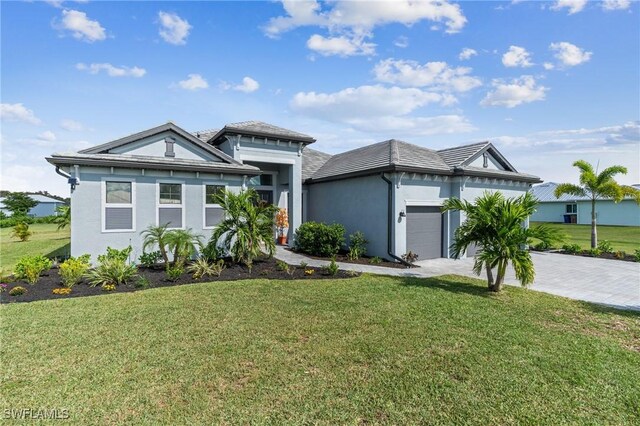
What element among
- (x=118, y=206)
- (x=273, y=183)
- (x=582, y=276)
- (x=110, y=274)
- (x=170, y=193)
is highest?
(x=273, y=183)

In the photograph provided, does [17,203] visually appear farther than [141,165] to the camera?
Yes

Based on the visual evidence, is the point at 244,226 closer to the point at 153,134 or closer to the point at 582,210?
the point at 153,134

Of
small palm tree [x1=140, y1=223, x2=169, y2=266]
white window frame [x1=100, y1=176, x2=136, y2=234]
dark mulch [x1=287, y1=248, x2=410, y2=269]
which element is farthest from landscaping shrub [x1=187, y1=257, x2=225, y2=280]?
dark mulch [x1=287, y1=248, x2=410, y2=269]

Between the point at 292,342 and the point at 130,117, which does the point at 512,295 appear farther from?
the point at 130,117

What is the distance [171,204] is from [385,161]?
8824 mm

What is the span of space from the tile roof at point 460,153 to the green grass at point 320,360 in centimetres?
858

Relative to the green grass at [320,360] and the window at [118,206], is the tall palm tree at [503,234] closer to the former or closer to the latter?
the green grass at [320,360]

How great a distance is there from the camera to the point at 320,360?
4293 mm

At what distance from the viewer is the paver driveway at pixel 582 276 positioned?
8125 millimetres

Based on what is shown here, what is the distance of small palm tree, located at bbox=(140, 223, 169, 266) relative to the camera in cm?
970

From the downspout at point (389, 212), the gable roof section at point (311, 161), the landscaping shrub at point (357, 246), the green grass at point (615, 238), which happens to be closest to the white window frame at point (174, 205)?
the landscaping shrub at point (357, 246)

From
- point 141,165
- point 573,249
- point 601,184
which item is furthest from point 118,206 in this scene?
point 601,184

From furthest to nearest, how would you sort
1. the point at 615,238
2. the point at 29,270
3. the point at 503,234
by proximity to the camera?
the point at 615,238 < the point at 29,270 < the point at 503,234

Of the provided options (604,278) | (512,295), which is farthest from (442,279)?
(604,278)
